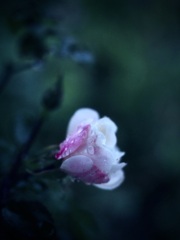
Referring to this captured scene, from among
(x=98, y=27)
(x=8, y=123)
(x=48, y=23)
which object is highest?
(x=98, y=27)

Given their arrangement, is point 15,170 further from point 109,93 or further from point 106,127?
point 109,93

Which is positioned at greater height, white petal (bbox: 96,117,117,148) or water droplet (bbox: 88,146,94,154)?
white petal (bbox: 96,117,117,148)

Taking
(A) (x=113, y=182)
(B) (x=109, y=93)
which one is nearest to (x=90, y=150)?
(A) (x=113, y=182)

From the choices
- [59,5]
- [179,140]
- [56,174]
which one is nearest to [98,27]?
[179,140]

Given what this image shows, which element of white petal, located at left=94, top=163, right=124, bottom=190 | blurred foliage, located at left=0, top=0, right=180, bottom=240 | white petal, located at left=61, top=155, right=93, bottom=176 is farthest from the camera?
blurred foliage, located at left=0, top=0, right=180, bottom=240

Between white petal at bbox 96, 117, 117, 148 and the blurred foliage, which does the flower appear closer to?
white petal at bbox 96, 117, 117, 148

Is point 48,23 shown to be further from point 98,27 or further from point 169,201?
point 98,27

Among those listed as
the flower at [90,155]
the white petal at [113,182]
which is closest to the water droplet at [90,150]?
the flower at [90,155]

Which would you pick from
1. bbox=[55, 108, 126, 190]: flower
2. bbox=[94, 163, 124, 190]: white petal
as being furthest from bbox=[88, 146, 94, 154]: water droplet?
→ bbox=[94, 163, 124, 190]: white petal
